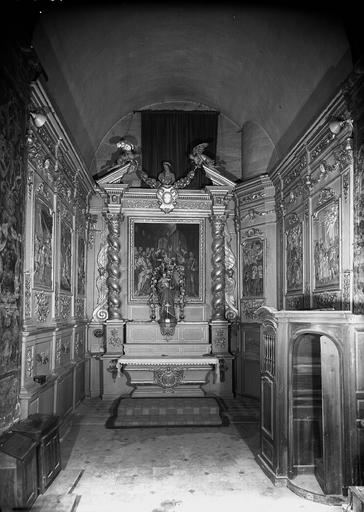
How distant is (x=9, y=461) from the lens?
3.91m

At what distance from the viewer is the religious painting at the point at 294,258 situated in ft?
24.2

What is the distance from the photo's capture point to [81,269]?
350 inches

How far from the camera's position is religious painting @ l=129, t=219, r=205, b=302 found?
9406 mm

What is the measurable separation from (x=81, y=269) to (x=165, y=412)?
317 cm

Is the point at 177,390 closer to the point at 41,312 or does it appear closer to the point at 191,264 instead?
the point at 191,264

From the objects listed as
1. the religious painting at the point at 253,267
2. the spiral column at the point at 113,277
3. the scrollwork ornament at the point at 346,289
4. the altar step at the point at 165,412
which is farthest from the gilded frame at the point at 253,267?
the scrollwork ornament at the point at 346,289

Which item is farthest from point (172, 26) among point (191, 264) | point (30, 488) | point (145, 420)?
point (30, 488)

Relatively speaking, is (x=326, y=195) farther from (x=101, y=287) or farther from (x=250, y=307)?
(x=101, y=287)

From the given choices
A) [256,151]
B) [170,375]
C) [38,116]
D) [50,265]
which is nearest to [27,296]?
[50,265]

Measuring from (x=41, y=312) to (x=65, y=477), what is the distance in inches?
82.1

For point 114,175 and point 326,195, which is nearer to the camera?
point 326,195

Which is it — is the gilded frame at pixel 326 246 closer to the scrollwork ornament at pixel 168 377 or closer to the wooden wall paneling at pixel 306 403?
the wooden wall paneling at pixel 306 403

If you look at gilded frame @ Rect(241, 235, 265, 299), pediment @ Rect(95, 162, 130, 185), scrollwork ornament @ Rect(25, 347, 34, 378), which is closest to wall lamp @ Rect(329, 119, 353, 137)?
gilded frame @ Rect(241, 235, 265, 299)

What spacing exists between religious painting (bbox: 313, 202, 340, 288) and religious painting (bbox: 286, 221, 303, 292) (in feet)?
2.23
